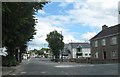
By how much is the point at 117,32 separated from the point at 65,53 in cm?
6908

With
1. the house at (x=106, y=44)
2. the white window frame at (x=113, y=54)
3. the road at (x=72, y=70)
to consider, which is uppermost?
the house at (x=106, y=44)

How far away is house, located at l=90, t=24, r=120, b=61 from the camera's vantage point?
237 feet

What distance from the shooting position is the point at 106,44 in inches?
3039

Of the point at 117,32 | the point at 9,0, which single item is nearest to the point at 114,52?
the point at 117,32

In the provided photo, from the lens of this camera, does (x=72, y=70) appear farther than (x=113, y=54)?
No

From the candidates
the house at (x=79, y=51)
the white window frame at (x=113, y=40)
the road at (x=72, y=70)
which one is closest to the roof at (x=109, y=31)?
the white window frame at (x=113, y=40)

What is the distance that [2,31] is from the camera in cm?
2511

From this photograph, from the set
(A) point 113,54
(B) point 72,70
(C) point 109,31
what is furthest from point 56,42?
(B) point 72,70

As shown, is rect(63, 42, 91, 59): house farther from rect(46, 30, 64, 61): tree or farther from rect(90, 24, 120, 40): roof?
rect(90, 24, 120, 40): roof

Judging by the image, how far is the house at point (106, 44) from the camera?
72.3 m

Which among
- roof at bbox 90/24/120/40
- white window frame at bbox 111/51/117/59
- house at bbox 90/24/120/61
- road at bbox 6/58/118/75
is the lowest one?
road at bbox 6/58/118/75

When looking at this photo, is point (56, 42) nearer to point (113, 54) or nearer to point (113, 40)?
point (113, 40)

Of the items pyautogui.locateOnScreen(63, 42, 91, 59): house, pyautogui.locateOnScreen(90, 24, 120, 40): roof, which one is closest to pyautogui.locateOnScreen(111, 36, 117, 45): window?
pyautogui.locateOnScreen(90, 24, 120, 40): roof

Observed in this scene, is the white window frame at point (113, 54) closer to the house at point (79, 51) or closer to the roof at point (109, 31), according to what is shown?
the roof at point (109, 31)
